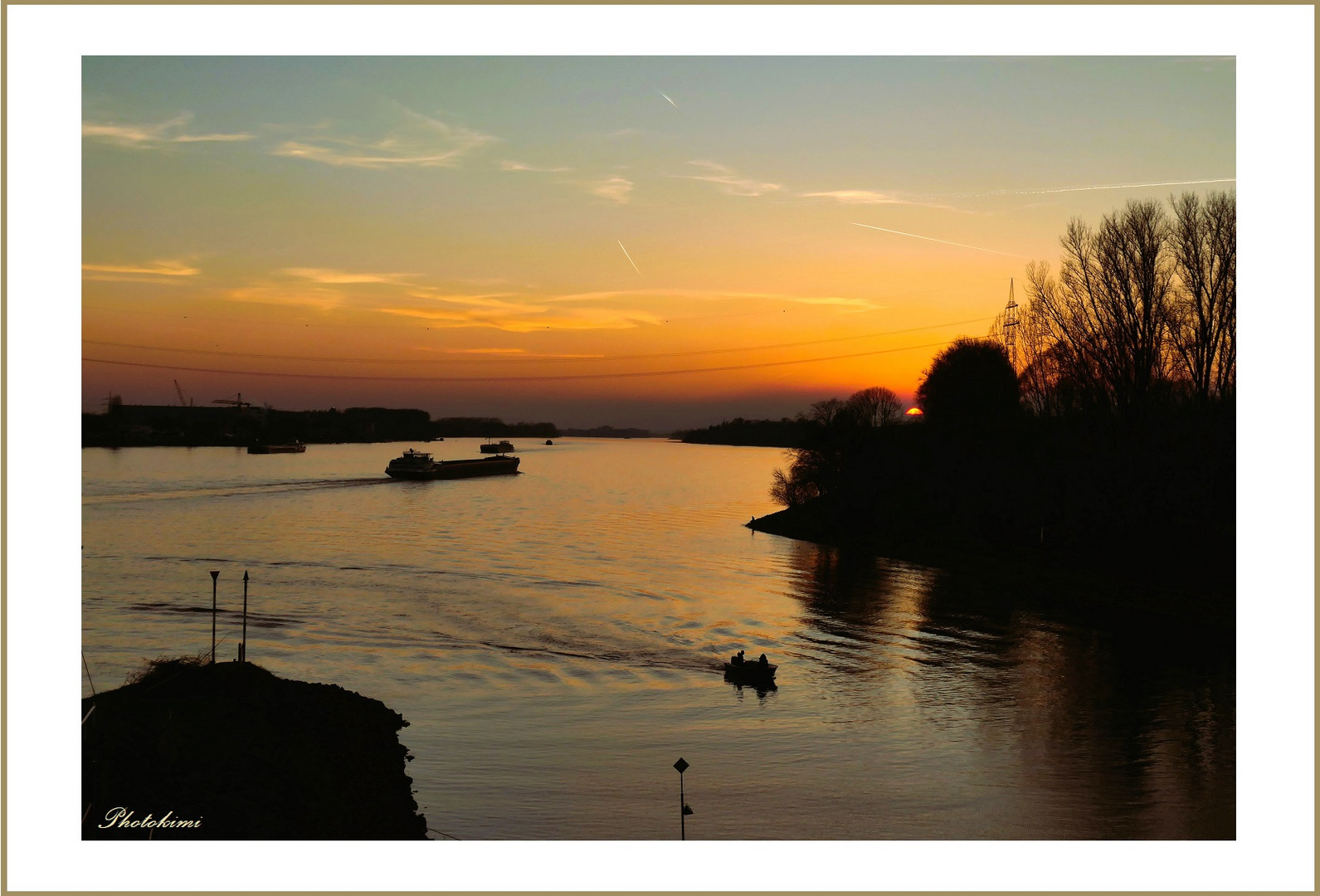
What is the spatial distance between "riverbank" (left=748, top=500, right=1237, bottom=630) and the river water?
35.3 inches

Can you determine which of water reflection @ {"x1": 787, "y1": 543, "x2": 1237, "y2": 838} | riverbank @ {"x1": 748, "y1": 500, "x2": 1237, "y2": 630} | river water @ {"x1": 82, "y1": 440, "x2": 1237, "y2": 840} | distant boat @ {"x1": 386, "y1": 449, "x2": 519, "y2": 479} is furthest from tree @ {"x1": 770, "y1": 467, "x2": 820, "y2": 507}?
distant boat @ {"x1": 386, "y1": 449, "x2": 519, "y2": 479}

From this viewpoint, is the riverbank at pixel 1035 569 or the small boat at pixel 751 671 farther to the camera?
the riverbank at pixel 1035 569

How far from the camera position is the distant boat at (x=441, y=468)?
93062 millimetres

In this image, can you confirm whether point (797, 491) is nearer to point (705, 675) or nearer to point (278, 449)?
point (705, 675)

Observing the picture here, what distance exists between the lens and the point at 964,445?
46.6m

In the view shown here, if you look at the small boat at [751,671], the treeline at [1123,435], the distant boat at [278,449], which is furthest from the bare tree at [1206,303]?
the distant boat at [278,449]

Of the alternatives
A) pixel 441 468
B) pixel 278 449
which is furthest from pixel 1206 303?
pixel 278 449

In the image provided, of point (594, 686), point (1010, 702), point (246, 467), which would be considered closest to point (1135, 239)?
point (1010, 702)

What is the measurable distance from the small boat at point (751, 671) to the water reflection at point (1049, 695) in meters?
1.76

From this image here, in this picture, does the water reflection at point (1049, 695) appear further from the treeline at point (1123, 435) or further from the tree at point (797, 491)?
the tree at point (797, 491)

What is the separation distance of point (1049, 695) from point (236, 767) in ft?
54.9

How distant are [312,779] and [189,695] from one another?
15.0 feet

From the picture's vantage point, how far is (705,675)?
2194 centimetres

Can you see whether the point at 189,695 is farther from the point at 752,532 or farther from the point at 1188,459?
the point at 752,532
